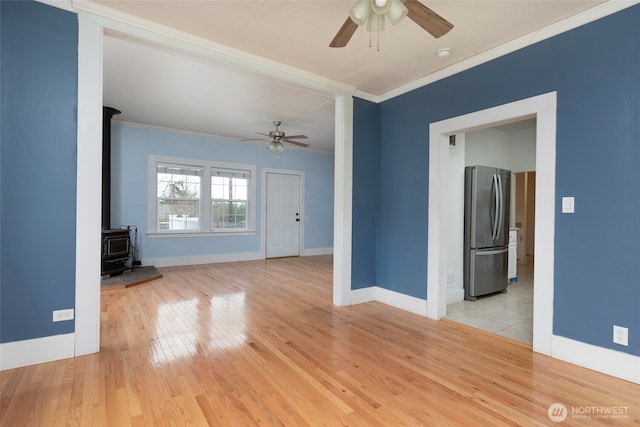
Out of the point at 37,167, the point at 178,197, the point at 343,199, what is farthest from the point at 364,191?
the point at 178,197

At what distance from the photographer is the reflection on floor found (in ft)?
10.1

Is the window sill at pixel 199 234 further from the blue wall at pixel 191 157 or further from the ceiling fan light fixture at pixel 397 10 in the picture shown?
the ceiling fan light fixture at pixel 397 10

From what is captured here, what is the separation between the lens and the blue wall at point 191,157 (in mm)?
5938

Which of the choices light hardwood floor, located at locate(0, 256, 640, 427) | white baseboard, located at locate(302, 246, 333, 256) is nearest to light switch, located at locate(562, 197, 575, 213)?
light hardwood floor, located at locate(0, 256, 640, 427)

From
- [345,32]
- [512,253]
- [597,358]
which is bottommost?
[597,358]

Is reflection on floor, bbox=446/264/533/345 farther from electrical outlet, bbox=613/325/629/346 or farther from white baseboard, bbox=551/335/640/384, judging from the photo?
electrical outlet, bbox=613/325/629/346

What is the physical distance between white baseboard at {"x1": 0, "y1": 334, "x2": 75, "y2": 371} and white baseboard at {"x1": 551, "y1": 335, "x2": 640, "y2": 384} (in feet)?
12.6

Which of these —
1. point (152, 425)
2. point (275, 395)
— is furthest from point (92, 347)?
point (275, 395)

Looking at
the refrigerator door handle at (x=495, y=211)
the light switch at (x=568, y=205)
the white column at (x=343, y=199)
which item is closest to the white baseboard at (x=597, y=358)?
the light switch at (x=568, y=205)

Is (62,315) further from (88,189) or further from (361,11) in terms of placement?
(361,11)

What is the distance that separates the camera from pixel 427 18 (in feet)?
6.53

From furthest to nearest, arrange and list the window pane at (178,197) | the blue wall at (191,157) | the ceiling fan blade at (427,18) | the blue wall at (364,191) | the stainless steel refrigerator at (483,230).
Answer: the window pane at (178,197)
the blue wall at (191,157)
the stainless steel refrigerator at (483,230)
the blue wall at (364,191)
the ceiling fan blade at (427,18)

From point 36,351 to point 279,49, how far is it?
10.5 ft

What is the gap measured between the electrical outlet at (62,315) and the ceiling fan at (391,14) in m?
2.89
